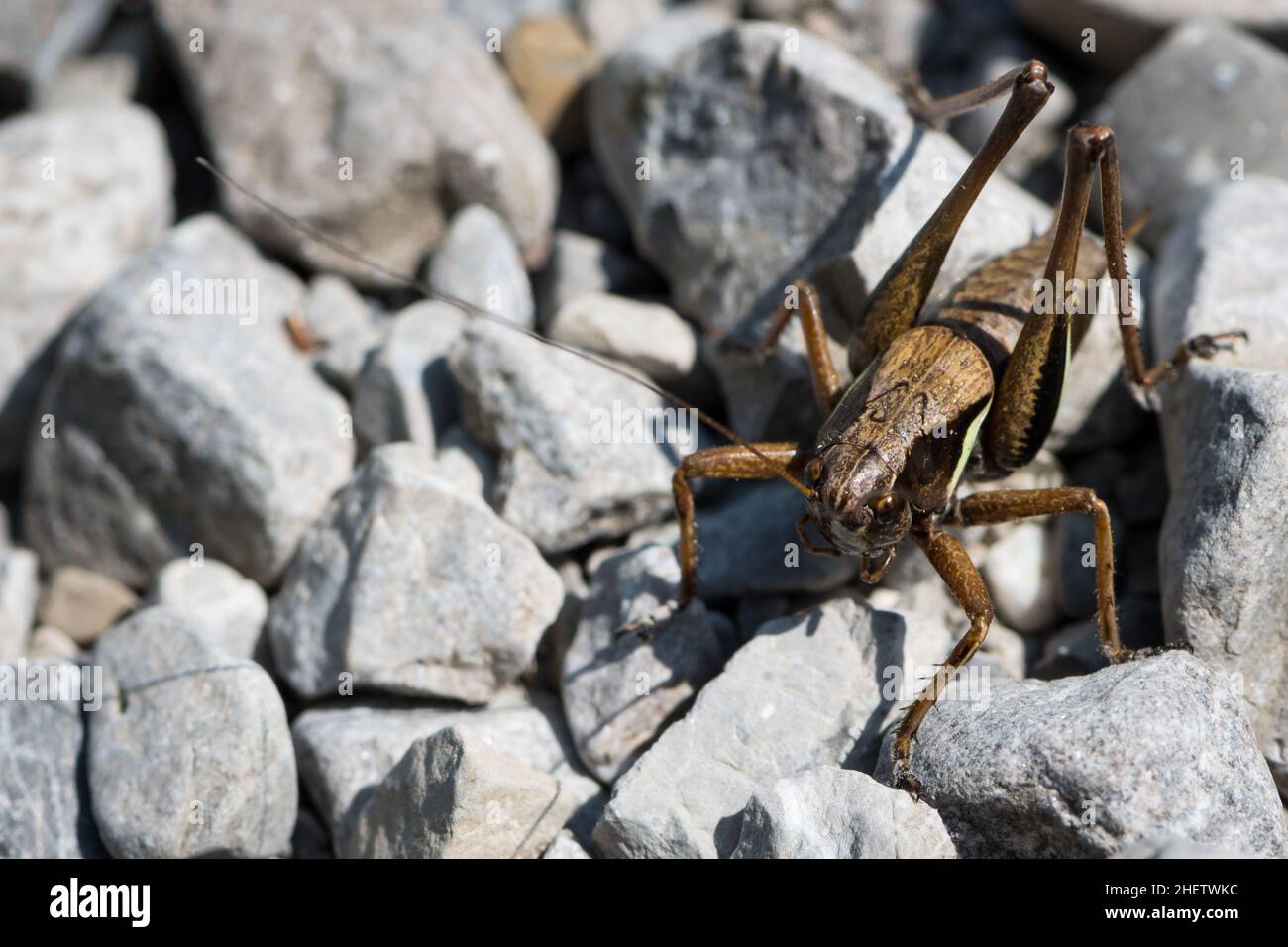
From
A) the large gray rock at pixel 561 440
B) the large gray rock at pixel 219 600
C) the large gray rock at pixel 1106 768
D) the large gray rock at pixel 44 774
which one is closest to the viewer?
the large gray rock at pixel 1106 768

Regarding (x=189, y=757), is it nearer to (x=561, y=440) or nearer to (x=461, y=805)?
(x=461, y=805)

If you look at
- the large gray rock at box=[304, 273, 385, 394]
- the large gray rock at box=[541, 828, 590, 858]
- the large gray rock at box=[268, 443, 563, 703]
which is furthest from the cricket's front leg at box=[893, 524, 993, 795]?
the large gray rock at box=[304, 273, 385, 394]

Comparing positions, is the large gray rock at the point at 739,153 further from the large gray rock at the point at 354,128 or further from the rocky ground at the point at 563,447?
the large gray rock at the point at 354,128

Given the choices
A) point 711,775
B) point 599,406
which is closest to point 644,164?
point 599,406

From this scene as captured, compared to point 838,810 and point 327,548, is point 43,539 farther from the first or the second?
point 838,810

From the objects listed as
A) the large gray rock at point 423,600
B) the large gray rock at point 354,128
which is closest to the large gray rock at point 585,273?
the large gray rock at point 354,128
